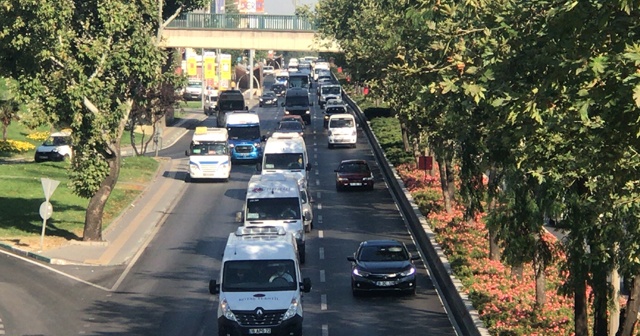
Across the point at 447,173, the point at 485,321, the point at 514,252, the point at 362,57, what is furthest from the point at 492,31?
the point at 362,57

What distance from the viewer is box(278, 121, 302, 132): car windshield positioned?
76.6 metres

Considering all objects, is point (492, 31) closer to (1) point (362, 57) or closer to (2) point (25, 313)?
(2) point (25, 313)

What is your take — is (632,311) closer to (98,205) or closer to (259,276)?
(259,276)

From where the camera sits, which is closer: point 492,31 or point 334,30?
point 492,31

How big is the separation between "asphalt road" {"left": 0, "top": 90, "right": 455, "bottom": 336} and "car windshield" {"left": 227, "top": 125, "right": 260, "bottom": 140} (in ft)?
44.8

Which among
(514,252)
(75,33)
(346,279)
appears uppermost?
(75,33)

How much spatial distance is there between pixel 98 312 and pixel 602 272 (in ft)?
55.9

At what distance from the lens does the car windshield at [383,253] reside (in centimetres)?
3462

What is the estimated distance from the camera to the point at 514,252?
23.7m

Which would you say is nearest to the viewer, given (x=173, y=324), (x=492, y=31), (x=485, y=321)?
(x=492, y=31)

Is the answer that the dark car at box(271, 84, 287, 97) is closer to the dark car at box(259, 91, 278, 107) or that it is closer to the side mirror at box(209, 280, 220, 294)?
the dark car at box(259, 91, 278, 107)

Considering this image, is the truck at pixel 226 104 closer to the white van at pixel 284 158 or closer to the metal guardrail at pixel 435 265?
the metal guardrail at pixel 435 265

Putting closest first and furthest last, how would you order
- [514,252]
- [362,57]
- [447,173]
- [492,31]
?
1. [492,31]
2. [514,252]
3. [447,173]
4. [362,57]

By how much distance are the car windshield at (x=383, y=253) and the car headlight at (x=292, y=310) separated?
8.06m
